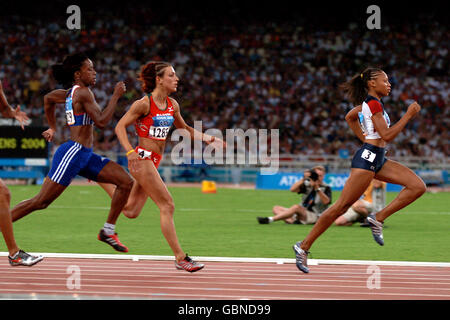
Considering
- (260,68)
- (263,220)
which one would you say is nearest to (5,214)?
(263,220)

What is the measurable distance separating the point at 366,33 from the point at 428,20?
12.2 feet

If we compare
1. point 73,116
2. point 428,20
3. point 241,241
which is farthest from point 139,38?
point 73,116

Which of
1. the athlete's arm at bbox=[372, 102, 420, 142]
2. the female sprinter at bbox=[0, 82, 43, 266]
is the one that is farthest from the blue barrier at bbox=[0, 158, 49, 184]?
the athlete's arm at bbox=[372, 102, 420, 142]

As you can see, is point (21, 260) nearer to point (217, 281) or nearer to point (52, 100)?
point (217, 281)

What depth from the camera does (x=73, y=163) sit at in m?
8.69

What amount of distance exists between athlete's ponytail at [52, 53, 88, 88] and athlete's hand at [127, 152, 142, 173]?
1.77 meters

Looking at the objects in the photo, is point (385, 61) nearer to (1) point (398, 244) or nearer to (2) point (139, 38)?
(2) point (139, 38)

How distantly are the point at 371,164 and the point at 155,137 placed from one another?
242cm

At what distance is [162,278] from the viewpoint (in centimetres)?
764

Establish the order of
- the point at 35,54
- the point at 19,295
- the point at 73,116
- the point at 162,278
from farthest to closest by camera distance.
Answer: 1. the point at 35,54
2. the point at 73,116
3. the point at 162,278
4. the point at 19,295

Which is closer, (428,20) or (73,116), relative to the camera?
(73,116)

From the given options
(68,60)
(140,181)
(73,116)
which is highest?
(68,60)

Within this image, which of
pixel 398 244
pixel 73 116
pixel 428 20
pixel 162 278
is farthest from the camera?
pixel 428 20

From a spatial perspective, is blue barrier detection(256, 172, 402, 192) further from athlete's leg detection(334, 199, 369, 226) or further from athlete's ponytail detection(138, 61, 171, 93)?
athlete's ponytail detection(138, 61, 171, 93)
